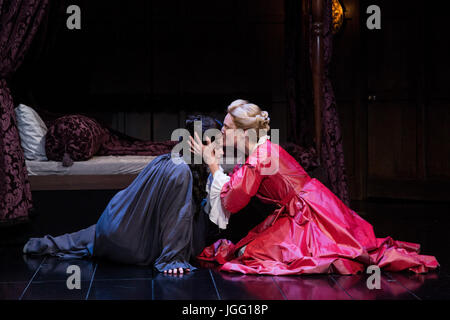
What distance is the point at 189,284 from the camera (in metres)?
2.61

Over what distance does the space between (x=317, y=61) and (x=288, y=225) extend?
1.56 metres

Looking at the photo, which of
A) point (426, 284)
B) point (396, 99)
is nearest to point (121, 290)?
point (426, 284)

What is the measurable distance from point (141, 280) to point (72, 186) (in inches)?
48.6

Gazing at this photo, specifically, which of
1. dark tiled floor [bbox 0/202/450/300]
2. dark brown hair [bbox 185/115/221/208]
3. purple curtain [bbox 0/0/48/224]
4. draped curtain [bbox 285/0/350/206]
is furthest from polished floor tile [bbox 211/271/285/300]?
draped curtain [bbox 285/0/350/206]

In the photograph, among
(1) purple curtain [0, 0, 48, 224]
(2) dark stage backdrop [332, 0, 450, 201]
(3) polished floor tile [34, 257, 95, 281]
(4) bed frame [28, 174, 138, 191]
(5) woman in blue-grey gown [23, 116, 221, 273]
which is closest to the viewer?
(3) polished floor tile [34, 257, 95, 281]

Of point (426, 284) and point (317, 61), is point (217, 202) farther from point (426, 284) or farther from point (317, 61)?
point (317, 61)

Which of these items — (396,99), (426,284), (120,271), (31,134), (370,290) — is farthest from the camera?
(396,99)

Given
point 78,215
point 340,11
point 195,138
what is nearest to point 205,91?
point 340,11

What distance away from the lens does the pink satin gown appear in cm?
281

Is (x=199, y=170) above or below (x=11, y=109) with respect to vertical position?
below

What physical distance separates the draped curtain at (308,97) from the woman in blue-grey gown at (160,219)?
51.5 inches

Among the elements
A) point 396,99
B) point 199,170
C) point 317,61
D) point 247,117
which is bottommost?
point 199,170

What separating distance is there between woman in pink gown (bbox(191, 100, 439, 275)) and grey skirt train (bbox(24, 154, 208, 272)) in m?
0.16

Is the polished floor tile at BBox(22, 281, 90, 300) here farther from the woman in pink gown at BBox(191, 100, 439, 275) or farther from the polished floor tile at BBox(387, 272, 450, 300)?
the polished floor tile at BBox(387, 272, 450, 300)
